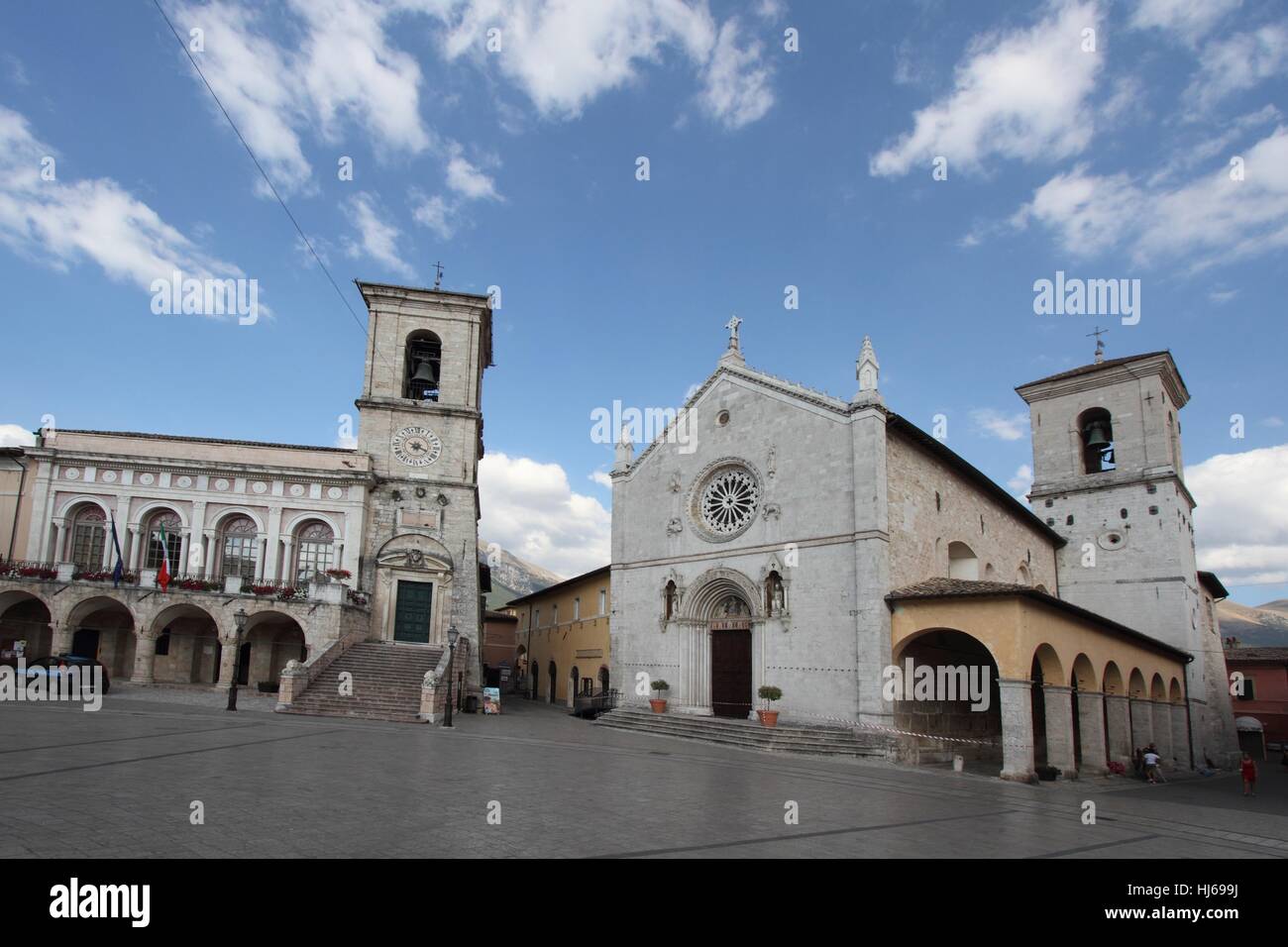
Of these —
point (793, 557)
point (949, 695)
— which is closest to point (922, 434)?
point (793, 557)

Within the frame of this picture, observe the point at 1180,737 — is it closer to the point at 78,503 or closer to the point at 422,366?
the point at 422,366

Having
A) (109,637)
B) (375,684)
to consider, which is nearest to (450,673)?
(375,684)

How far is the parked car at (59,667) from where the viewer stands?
76.4ft

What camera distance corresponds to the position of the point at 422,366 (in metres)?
33.1

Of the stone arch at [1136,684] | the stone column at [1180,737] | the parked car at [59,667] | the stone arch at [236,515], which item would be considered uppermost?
the stone arch at [236,515]

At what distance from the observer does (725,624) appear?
26609mm

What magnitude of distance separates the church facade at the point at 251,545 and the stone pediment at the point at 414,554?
0.17ft

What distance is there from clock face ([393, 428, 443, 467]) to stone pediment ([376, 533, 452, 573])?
3.04m

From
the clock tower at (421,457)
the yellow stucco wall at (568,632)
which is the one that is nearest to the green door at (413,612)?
the clock tower at (421,457)

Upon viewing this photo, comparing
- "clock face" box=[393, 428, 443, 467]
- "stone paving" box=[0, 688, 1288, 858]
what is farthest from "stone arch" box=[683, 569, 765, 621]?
"clock face" box=[393, 428, 443, 467]

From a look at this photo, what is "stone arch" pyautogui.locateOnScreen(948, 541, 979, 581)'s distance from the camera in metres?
28.5

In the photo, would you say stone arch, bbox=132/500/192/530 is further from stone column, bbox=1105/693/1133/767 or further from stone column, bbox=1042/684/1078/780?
stone column, bbox=1105/693/1133/767

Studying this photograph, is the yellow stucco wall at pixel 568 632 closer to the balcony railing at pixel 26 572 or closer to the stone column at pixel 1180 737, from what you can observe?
the balcony railing at pixel 26 572

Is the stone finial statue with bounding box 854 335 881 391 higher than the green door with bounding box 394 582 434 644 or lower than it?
higher
